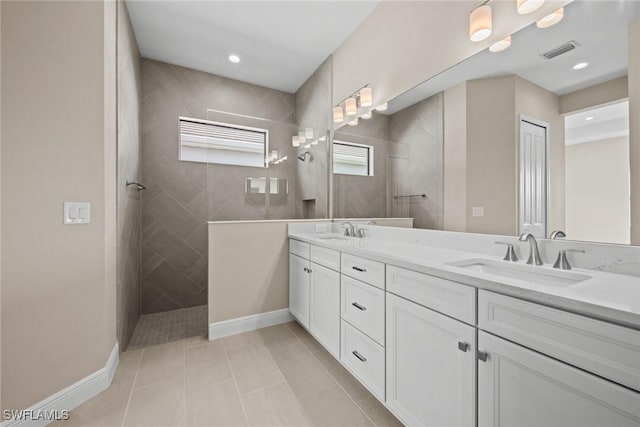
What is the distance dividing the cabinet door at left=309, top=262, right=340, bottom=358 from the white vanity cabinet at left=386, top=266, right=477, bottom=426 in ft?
1.66

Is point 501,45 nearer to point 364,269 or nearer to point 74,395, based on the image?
point 364,269

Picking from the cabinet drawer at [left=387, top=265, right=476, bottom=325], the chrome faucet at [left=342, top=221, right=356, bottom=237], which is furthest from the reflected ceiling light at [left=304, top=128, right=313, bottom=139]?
the cabinet drawer at [left=387, top=265, right=476, bottom=325]

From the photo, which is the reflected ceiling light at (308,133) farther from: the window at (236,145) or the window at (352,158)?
the window at (236,145)

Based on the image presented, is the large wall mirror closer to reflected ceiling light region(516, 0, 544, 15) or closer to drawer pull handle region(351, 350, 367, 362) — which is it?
reflected ceiling light region(516, 0, 544, 15)

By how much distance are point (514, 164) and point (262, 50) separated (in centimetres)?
253

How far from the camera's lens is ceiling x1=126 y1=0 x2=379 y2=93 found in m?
2.19

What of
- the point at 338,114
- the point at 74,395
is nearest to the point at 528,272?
the point at 338,114

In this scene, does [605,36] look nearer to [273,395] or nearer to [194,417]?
[273,395]

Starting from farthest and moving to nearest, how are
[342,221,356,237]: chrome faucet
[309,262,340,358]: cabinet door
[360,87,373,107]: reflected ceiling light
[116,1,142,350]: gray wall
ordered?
[342,221,356,237]: chrome faucet → [360,87,373,107]: reflected ceiling light → [116,1,142,350]: gray wall → [309,262,340,358]: cabinet door

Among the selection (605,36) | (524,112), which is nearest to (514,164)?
(524,112)

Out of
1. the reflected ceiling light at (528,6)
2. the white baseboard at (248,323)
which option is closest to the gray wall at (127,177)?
the white baseboard at (248,323)

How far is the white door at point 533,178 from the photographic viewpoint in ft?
3.88

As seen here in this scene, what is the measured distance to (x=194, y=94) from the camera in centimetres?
304

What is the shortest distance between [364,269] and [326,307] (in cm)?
57
